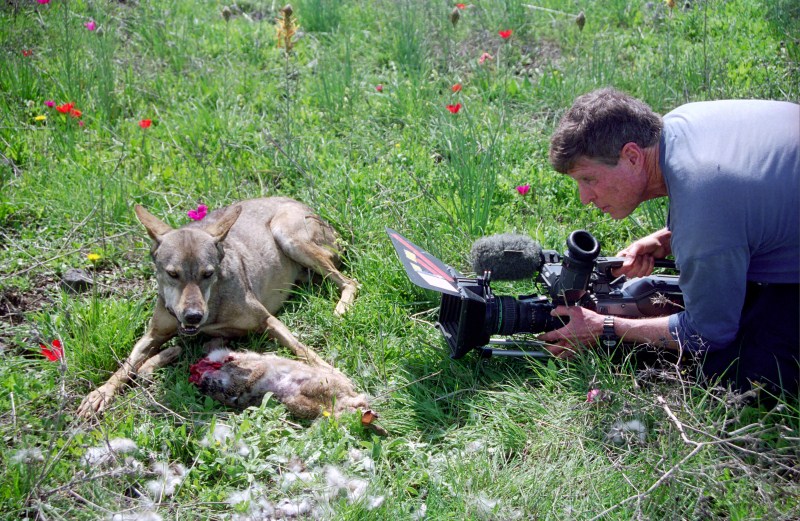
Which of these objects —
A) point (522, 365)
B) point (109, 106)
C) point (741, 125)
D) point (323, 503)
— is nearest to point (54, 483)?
point (323, 503)

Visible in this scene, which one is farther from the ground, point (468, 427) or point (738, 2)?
point (738, 2)

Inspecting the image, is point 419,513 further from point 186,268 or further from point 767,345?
point 186,268

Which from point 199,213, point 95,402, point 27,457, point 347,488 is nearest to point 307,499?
point 347,488

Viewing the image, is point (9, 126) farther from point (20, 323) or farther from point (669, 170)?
point (669, 170)

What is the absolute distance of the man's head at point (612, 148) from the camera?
375 centimetres

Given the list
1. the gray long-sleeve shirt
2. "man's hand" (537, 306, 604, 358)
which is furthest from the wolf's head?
the gray long-sleeve shirt

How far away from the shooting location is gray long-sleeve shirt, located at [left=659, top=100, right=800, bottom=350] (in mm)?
3410

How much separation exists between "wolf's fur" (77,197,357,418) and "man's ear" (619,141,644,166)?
1976 millimetres

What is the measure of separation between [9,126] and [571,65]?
470 centimetres

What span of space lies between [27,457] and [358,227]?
109 inches

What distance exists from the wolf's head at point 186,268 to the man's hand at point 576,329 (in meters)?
2.00

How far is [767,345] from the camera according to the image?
12.2 feet

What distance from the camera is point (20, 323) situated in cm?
497

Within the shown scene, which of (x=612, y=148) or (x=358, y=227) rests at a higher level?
(x=612, y=148)
